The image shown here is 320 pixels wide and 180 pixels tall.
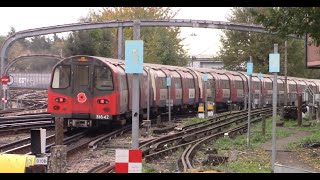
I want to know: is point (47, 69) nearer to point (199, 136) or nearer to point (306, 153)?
point (199, 136)

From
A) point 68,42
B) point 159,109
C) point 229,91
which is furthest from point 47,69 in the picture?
point 159,109

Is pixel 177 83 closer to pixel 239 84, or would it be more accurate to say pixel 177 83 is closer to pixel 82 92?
pixel 82 92

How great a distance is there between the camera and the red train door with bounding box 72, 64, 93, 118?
17.2 m

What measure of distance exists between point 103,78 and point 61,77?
1430 millimetres

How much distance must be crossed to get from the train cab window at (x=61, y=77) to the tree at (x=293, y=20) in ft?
23.4

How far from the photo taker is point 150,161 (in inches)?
487

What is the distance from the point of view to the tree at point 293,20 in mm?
11680

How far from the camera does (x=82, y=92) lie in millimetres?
17250

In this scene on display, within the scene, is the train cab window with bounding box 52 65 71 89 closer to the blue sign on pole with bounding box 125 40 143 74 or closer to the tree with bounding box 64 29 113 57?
the blue sign on pole with bounding box 125 40 143 74

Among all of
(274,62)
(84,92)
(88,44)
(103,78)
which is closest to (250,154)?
(274,62)

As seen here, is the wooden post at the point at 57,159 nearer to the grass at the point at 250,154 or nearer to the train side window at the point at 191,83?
the grass at the point at 250,154

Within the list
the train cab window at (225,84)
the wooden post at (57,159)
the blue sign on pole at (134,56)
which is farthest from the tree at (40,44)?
the blue sign on pole at (134,56)

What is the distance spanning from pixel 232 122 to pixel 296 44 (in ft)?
103

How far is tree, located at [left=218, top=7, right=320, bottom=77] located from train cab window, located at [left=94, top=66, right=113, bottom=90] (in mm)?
34569
